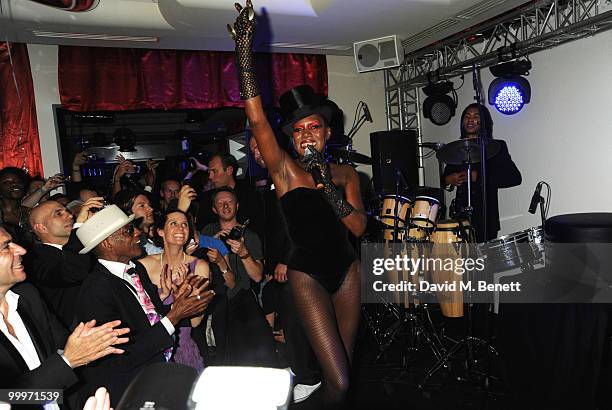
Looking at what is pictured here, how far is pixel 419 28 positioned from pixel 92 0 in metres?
3.72

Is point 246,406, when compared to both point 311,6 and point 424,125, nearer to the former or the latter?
point 311,6

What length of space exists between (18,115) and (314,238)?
5.30 m

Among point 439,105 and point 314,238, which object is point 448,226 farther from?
point 439,105

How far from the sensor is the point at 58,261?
2496 millimetres

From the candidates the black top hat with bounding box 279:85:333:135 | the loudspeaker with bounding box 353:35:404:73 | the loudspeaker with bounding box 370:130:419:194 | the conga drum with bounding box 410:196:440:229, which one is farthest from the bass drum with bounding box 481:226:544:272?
the loudspeaker with bounding box 353:35:404:73

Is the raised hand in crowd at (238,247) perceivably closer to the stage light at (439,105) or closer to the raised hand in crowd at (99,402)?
the raised hand in crowd at (99,402)

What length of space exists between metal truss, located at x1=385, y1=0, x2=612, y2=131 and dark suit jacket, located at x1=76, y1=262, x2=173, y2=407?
2.91 m

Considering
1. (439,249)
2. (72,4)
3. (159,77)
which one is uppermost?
(72,4)

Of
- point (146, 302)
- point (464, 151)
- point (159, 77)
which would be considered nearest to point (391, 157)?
point (464, 151)

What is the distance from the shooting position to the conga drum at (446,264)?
4199 millimetres

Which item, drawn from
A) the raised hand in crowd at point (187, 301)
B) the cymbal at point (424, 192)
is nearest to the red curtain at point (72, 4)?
the raised hand in crowd at point (187, 301)

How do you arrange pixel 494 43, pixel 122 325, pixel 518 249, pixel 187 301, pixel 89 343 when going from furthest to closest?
pixel 494 43 → pixel 518 249 → pixel 187 301 → pixel 122 325 → pixel 89 343

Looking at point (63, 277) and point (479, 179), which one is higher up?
point (479, 179)

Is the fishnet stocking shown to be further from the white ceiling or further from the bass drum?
the white ceiling
